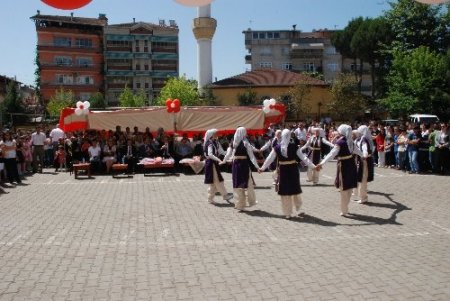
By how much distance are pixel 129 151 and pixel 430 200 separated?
38.0 feet

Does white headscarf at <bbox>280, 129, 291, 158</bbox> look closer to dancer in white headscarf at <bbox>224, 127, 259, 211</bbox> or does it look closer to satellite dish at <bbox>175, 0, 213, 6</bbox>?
dancer in white headscarf at <bbox>224, 127, 259, 211</bbox>

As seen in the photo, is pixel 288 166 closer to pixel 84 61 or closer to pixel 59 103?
pixel 59 103

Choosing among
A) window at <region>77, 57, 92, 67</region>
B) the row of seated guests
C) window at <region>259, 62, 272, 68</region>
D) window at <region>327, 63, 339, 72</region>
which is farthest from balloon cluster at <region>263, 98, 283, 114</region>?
window at <region>259, 62, 272, 68</region>

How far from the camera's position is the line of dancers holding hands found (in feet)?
33.2

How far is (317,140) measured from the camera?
16125mm

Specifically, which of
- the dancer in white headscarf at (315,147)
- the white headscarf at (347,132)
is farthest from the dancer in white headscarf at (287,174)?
the dancer in white headscarf at (315,147)

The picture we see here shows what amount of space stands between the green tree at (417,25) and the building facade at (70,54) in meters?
38.5

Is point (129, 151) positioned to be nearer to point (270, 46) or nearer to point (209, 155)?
point (209, 155)

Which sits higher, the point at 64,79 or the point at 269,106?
the point at 64,79

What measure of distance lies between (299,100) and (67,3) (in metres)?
41.8

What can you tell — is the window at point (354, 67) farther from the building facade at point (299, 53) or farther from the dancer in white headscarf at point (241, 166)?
the dancer in white headscarf at point (241, 166)

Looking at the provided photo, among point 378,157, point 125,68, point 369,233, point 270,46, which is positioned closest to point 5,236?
point 369,233

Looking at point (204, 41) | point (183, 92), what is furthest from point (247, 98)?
point (204, 41)

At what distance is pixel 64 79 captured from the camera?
203 feet
